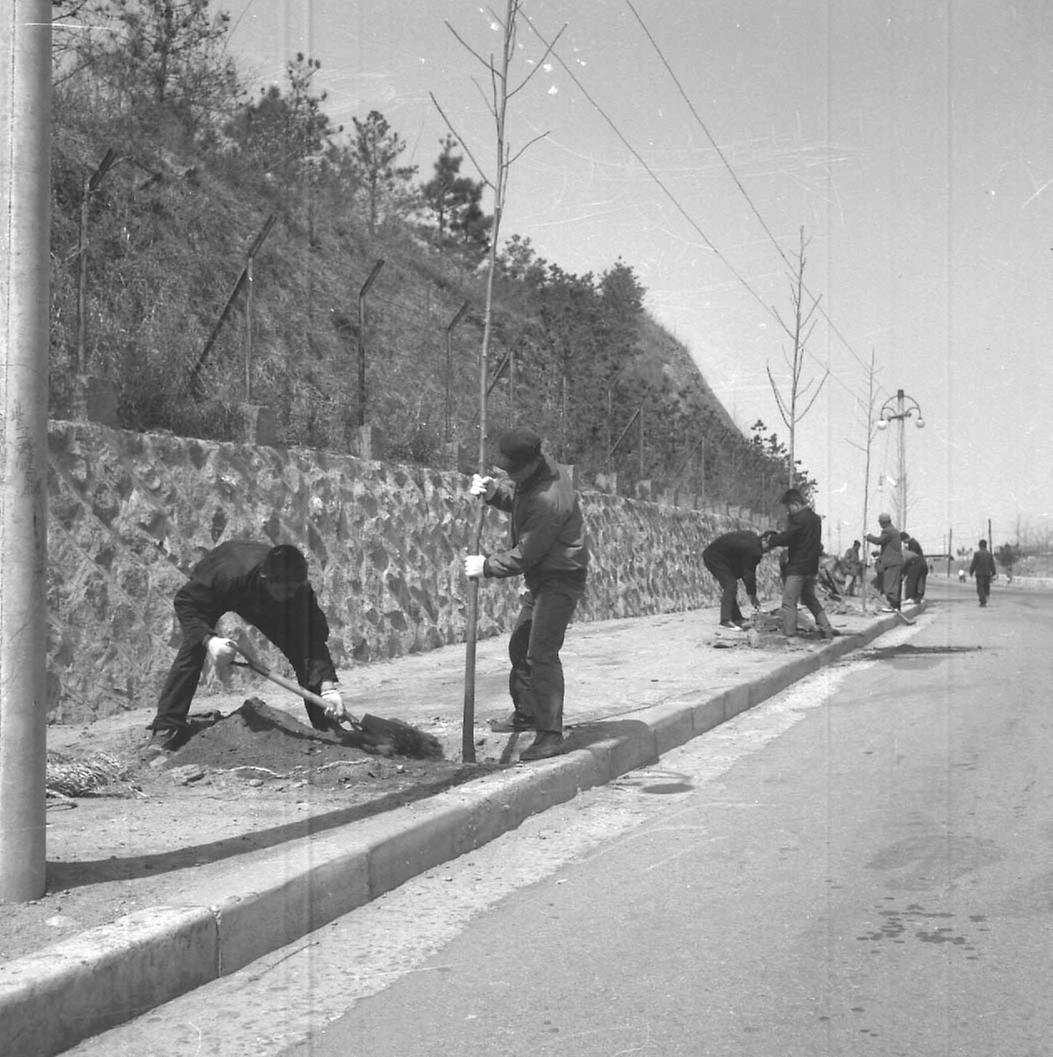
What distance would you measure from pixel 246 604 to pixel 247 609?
51mm

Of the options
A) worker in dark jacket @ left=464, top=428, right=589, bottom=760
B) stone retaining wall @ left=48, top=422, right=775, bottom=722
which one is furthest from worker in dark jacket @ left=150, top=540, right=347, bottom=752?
stone retaining wall @ left=48, top=422, right=775, bottom=722

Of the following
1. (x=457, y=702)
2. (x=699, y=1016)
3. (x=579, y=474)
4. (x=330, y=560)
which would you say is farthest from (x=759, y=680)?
(x=579, y=474)

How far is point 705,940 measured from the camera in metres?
3.69

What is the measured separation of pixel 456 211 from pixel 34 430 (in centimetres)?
3367

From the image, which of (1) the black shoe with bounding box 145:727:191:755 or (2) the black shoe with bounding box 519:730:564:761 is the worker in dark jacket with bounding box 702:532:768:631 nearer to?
(2) the black shoe with bounding box 519:730:564:761

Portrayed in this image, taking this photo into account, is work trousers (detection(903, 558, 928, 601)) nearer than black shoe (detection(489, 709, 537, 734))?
No

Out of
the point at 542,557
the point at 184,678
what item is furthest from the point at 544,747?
the point at 184,678

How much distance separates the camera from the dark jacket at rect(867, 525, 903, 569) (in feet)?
66.3

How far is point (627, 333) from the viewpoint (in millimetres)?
34812

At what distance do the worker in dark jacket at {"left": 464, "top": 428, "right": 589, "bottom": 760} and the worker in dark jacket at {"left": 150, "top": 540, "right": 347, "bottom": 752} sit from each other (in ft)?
2.80

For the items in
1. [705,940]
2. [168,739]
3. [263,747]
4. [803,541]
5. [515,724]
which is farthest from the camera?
[803,541]

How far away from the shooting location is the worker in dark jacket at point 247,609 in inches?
235

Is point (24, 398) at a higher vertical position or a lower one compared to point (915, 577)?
higher

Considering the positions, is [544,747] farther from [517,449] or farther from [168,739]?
[168,739]
